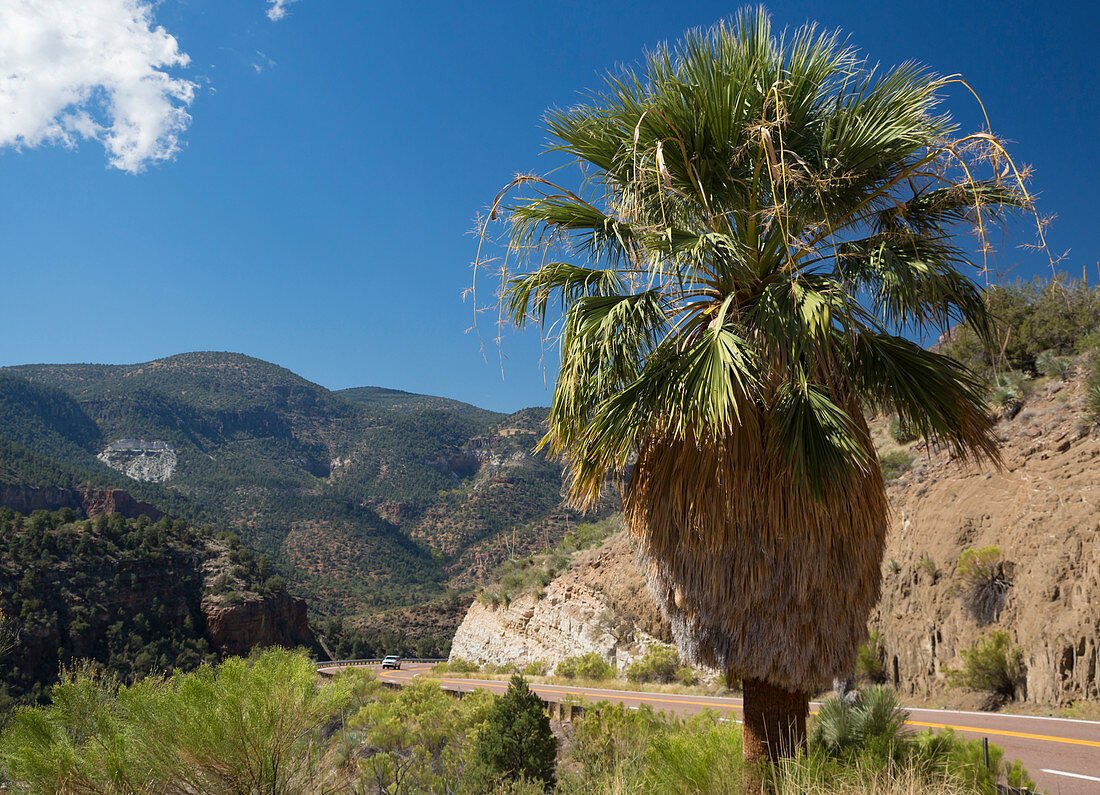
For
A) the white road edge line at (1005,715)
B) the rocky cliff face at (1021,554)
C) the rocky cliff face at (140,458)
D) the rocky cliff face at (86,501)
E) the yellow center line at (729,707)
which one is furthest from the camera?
the rocky cliff face at (140,458)

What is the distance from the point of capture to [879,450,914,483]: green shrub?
20328mm

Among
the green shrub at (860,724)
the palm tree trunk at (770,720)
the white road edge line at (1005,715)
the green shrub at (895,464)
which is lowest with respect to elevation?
the white road edge line at (1005,715)

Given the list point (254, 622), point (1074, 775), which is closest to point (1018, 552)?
point (1074, 775)

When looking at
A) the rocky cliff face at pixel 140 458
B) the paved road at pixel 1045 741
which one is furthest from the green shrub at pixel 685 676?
the rocky cliff face at pixel 140 458

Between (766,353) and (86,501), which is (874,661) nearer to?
(766,353)

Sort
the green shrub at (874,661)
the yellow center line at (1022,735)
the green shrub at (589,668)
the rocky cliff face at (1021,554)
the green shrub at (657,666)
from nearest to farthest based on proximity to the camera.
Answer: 1. the yellow center line at (1022,735)
2. the rocky cliff face at (1021,554)
3. the green shrub at (874,661)
4. the green shrub at (657,666)
5. the green shrub at (589,668)

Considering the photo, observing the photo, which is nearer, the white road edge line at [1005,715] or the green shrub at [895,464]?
the white road edge line at [1005,715]

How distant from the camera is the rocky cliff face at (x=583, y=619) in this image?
2312cm

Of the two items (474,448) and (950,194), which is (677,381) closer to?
(950,194)

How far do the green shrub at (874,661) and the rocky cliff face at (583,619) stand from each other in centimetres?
850

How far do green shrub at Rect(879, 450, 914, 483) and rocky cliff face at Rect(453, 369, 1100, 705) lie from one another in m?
0.84

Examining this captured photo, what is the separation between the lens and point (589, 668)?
22.7 metres

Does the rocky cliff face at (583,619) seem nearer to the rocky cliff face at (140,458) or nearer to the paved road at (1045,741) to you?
the paved road at (1045,741)

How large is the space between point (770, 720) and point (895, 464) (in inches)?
750
